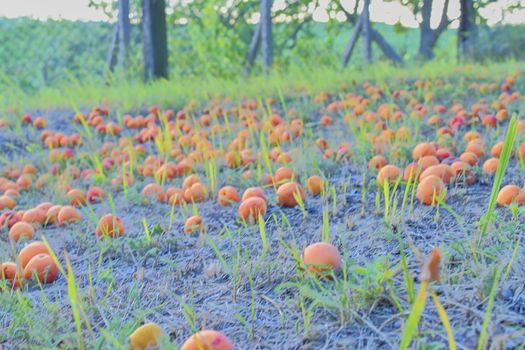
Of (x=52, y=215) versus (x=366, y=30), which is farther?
(x=366, y=30)

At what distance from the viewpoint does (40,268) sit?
2.21 meters

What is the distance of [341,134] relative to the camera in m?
4.71

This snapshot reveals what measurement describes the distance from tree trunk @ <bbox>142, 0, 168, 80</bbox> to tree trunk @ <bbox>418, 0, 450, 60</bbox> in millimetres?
6581

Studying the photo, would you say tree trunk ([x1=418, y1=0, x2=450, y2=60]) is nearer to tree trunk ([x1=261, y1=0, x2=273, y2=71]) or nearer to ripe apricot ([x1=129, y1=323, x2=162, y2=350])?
tree trunk ([x1=261, y1=0, x2=273, y2=71])

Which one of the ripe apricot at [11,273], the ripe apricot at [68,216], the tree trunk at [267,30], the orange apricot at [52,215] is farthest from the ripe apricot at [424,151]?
the tree trunk at [267,30]

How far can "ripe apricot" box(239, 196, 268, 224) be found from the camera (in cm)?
253

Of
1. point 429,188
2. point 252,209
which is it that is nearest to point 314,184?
point 252,209

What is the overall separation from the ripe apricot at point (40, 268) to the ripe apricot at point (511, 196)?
171 centimetres

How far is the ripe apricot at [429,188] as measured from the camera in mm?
2436

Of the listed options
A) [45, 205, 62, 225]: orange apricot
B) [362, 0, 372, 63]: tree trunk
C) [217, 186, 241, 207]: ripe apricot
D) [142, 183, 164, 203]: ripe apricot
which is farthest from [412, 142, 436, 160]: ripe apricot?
[362, 0, 372, 63]: tree trunk

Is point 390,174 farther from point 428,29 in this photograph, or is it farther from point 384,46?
point 428,29

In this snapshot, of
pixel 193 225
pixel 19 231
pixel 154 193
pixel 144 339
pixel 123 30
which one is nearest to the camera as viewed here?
pixel 144 339

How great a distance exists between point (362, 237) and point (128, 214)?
147 cm

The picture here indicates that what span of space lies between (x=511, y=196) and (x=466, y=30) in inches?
367
